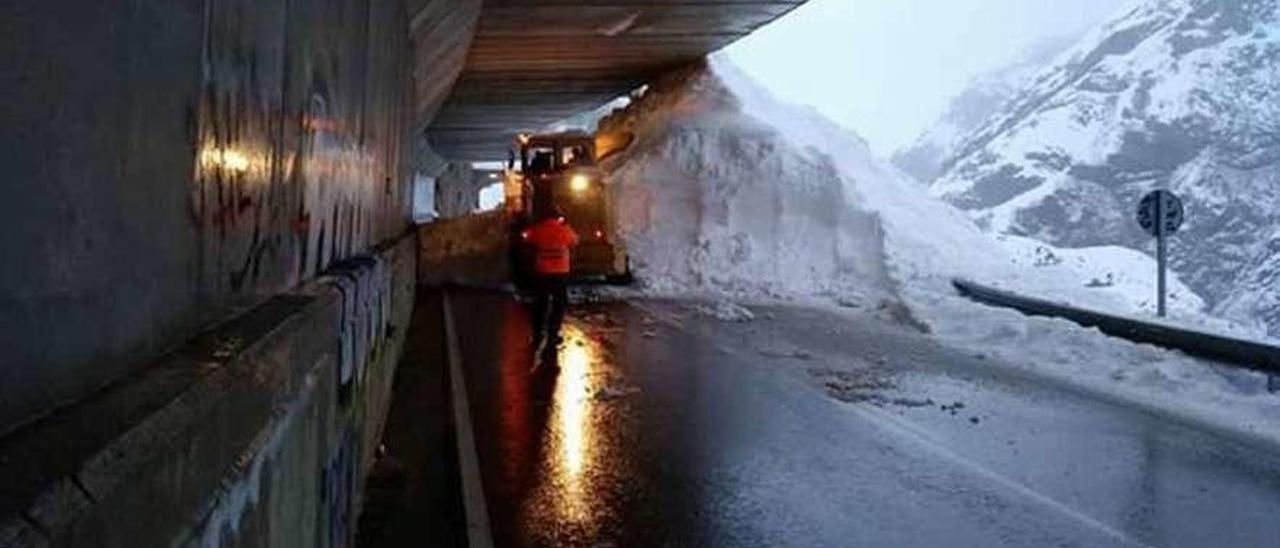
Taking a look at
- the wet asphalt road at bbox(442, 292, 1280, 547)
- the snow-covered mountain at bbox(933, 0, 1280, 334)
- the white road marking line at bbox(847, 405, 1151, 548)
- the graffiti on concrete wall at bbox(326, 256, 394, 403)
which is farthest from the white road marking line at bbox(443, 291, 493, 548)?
the snow-covered mountain at bbox(933, 0, 1280, 334)

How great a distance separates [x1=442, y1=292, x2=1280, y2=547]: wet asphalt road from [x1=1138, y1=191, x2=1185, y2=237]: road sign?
409 centimetres

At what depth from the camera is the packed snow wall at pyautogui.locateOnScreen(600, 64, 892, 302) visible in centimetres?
2725

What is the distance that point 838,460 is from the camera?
863 centimetres

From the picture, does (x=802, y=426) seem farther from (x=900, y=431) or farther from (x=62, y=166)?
(x=62, y=166)

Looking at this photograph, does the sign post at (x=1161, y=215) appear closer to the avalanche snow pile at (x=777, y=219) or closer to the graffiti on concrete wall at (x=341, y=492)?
the avalanche snow pile at (x=777, y=219)

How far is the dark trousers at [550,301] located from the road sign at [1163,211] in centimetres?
825

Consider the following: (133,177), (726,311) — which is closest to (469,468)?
(133,177)

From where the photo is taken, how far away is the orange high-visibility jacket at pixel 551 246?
15070mm

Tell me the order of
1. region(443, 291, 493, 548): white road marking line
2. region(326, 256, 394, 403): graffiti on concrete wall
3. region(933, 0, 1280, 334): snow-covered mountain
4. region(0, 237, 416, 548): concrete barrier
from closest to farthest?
region(0, 237, 416, 548): concrete barrier < region(326, 256, 394, 403): graffiti on concrete wall < region(443, 291, 493, 548): white road marking line < region(933, 0, 1280, 334): snow-covered mountain

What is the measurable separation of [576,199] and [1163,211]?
1348cm

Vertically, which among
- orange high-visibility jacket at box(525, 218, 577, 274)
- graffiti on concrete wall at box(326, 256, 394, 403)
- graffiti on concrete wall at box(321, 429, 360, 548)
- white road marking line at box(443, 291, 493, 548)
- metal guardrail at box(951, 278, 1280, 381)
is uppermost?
orange high-visibility jacket at box(525, 218, 577, 274)

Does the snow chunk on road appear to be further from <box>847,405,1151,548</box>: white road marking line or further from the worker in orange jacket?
<box>847,405,1151,548</box>: white road marking line

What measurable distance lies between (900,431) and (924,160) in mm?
106374

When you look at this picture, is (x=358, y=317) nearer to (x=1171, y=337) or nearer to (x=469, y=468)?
(x=469, y=468)
